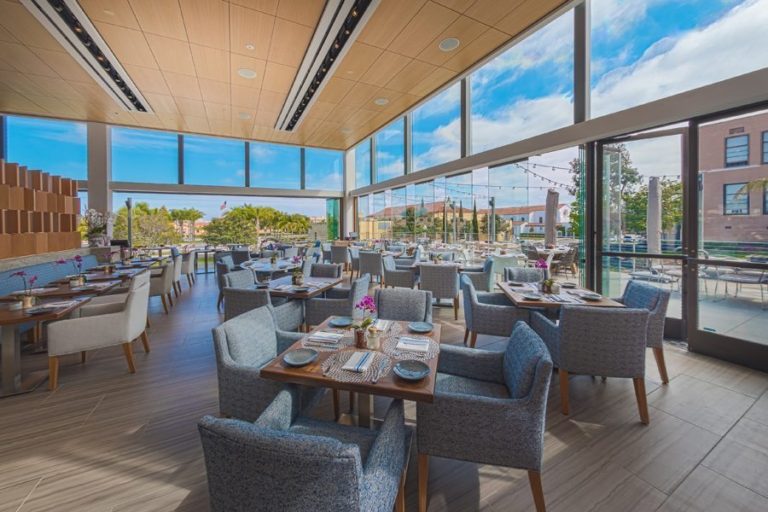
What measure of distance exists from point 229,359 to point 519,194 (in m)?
8.15

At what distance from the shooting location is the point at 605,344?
2.40 meters

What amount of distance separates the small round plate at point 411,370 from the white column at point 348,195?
37.8 ft

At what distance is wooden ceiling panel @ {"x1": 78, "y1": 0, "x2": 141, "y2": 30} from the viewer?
3.53 m

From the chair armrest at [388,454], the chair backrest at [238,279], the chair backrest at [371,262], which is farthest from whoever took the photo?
the chair backrest at [371,262]

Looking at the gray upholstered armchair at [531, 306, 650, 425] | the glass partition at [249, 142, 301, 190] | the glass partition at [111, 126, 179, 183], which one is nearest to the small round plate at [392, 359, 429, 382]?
the gray upholstered armchair at [531, 306, 650, 425]

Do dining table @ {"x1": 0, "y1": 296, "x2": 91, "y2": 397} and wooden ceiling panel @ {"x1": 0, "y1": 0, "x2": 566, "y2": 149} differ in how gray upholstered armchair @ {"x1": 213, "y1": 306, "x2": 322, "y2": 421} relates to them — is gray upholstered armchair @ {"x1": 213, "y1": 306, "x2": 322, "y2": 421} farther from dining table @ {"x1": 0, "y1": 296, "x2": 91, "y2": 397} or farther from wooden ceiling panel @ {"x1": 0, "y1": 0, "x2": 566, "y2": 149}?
wooden ceiling panel @ {"x1": 0, "y1": 0, "x2": 566, "y2": 149}

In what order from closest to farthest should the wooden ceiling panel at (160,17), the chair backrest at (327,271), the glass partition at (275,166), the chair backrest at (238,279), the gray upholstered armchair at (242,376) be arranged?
1. the gray upholstered armchair at (242,376)
2. the wooden ceiling panel at (160,17)
3. the chair backrest at (238,279)
4. the chair backrest at (327,271)
5. the glass partition at (275,166)

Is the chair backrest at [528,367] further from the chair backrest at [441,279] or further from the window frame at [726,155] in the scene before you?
the window frame at [726,155]

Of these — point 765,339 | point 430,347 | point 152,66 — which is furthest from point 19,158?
point 765,339

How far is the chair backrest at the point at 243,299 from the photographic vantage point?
11.1 ft

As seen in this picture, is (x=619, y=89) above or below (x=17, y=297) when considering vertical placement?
above

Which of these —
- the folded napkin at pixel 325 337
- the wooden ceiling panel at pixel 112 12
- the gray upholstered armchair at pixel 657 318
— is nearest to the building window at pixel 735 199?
the gray upholstered armchair at pixel 657 318

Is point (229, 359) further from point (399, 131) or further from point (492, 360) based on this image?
point (399, 131)

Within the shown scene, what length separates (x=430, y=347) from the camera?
6.57 ft
